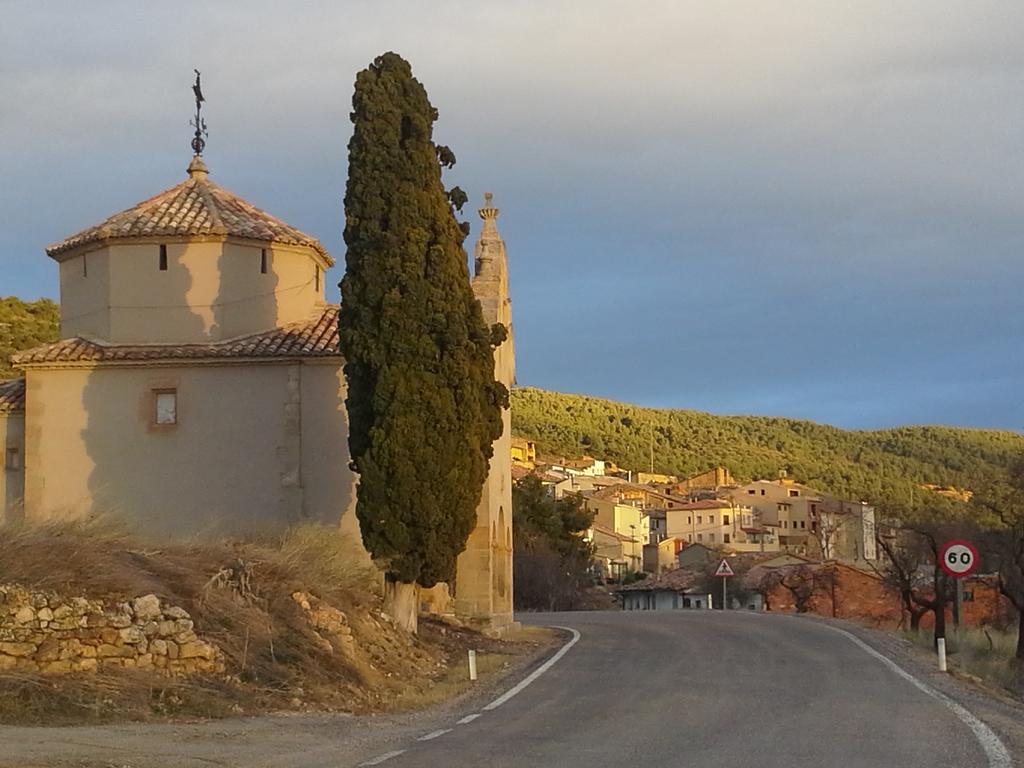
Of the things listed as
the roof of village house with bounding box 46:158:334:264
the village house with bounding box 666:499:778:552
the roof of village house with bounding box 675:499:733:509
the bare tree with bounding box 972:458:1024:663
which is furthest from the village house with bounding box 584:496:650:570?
the roof of village house with bounding box 46:158:334:264

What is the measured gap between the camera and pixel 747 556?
257 feet

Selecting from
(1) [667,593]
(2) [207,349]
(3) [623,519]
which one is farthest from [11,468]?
(3) [623,519]

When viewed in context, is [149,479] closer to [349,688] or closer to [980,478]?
[349,688]

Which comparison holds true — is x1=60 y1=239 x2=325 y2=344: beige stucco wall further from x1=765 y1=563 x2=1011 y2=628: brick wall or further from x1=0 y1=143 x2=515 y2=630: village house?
x1=765 y1=563 x2=1011 y2=628: brick wall

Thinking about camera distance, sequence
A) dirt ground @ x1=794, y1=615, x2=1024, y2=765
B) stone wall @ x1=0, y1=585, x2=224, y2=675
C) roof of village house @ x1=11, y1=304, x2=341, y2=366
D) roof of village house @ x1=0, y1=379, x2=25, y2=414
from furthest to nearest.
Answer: roof of village house @ x1=0, y1=379, x2=25, y2=414 → roof of village house @ x1=11, y1=304, x2=341, y2=366 → stone wall @ x1=0, y1=585, x2=224, y2=675 → dirt ground @ x1=794, y1=615, x2=1024, y2=765

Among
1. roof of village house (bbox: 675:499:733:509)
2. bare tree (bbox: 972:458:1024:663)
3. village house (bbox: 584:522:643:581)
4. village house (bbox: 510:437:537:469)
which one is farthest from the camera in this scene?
village house (bbox: 510:437:537:469)

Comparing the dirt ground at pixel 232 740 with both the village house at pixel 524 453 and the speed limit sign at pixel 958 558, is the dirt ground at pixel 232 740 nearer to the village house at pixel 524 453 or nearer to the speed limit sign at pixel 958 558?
the speed limit sign at pixel 958 558

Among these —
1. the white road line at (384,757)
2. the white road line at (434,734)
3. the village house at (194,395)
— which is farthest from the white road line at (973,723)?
the village house at (194,395)

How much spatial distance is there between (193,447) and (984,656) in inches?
728

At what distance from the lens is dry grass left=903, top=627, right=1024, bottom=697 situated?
84.1ft

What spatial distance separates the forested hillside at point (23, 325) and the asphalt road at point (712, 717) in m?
36.2

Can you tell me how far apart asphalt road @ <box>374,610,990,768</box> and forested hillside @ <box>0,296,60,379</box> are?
36225 mm

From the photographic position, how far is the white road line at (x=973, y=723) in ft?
40.5

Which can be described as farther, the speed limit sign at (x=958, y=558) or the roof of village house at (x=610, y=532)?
the roof of village house at (x=610, y=532)
